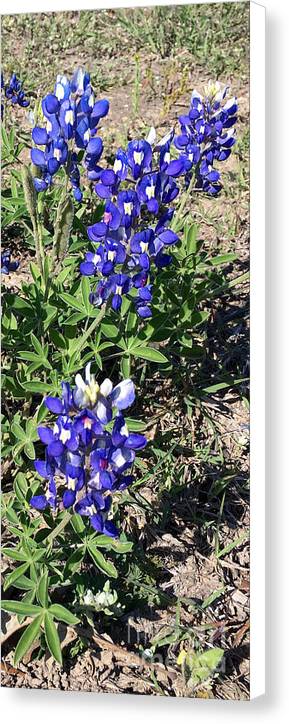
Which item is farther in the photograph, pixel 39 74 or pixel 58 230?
pixel 39 74

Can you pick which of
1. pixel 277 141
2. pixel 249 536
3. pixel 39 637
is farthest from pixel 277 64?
pixel 39 637

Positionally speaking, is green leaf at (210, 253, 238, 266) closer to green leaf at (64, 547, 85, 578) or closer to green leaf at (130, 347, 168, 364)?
green leaf at (130, 347, 168, 364)

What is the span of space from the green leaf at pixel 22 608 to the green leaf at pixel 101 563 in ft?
0.62

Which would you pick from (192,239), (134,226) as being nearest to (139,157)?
(134,226)

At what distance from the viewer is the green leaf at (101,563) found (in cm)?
322

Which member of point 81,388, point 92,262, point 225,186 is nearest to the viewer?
point 81,388

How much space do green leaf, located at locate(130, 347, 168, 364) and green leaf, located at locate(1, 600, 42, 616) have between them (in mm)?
725

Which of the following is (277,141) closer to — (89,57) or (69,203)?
(69,203)

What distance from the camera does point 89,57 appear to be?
12.6 feet

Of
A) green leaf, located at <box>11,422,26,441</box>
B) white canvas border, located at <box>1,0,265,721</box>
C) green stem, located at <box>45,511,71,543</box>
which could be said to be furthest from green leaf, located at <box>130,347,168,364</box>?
green stem, located at <box>45,511,71,543</box>

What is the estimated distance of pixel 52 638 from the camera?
3.19 m

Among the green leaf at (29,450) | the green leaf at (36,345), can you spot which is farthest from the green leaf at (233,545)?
the green leaf at (36,345)

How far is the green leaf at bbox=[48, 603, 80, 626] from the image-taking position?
3180mm

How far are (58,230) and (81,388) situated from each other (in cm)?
66
